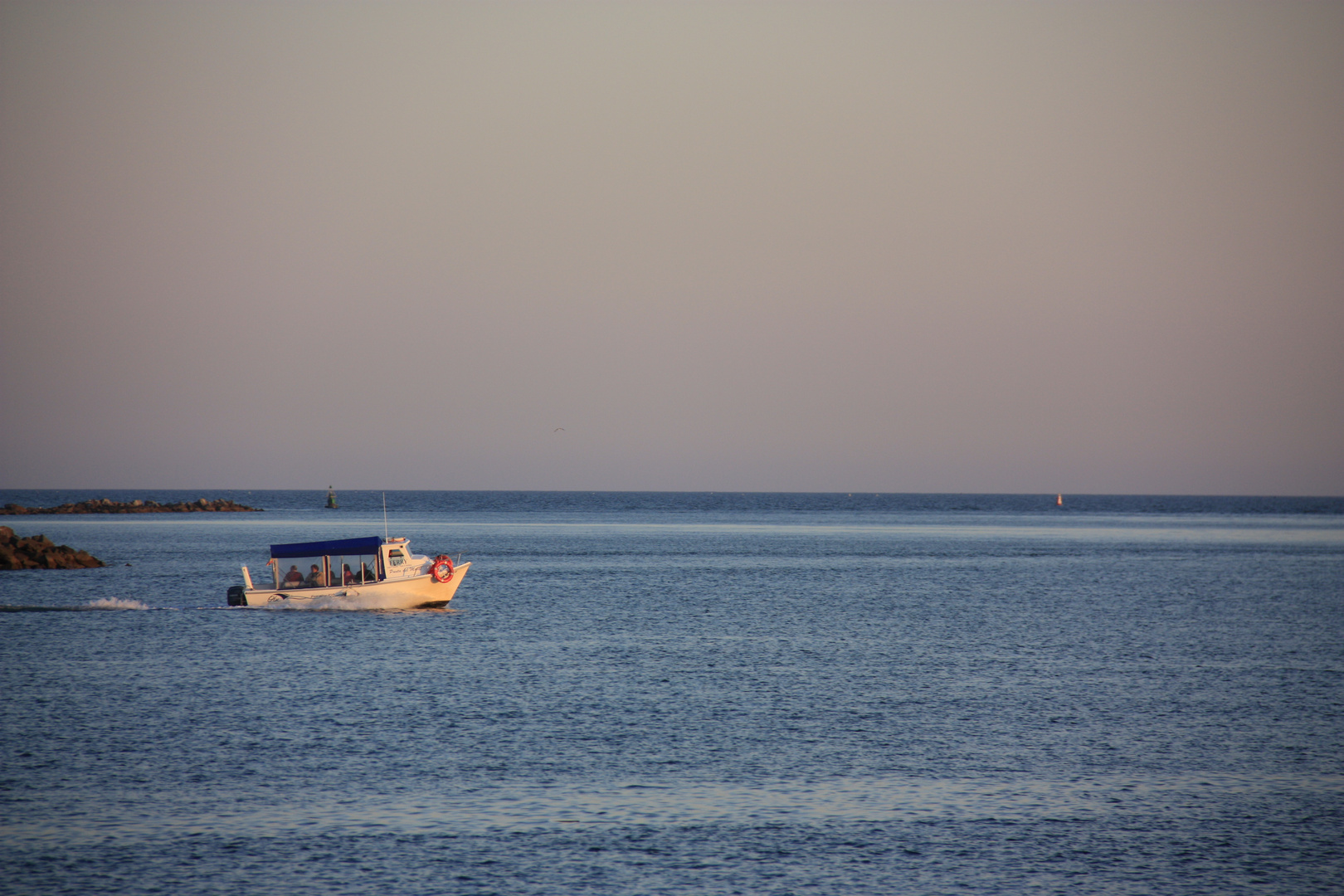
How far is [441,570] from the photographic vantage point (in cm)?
5059

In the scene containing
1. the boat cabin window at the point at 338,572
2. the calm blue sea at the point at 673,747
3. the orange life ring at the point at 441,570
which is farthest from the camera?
the orange life ring at the point at 441,570

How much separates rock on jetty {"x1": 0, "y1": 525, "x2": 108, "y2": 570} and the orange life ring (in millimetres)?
34047

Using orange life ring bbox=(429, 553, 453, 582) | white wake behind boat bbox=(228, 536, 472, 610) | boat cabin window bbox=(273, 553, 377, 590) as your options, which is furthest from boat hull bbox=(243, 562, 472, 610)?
boat cabin window bbox=(273, 553, 377, 590)

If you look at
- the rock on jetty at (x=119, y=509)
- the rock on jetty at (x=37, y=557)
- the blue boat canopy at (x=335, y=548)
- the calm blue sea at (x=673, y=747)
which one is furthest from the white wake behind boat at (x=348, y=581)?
the rock on jetty at (x=119, y=509)

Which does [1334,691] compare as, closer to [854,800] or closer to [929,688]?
[929,688]

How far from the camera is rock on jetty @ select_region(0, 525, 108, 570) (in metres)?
72.2

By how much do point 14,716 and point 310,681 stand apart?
25.2 feet

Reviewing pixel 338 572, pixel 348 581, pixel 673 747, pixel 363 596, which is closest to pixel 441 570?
pixel 363 596

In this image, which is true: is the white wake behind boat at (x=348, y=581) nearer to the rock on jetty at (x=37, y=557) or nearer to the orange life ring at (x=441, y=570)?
the orange life ring at (x=441, y=570)

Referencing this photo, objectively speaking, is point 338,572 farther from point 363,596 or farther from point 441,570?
Result: point 441,570

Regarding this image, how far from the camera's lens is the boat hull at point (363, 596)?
4941 centimetres

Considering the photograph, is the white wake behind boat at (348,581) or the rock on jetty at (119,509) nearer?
the white wake behind boat at (348,581)

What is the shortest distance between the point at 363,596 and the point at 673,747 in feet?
95.4

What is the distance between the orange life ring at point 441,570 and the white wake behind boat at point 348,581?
38mm
